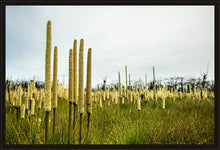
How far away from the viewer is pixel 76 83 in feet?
3.41

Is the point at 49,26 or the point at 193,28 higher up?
the point at 193,28

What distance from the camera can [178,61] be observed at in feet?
6.73

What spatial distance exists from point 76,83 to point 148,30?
118 centimetres

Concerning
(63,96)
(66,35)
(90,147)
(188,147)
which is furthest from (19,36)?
(63,96)

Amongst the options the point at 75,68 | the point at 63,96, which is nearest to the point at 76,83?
the point at 75,68

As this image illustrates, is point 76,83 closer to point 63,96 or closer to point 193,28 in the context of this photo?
point 193,28

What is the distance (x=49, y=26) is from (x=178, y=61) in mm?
1609
